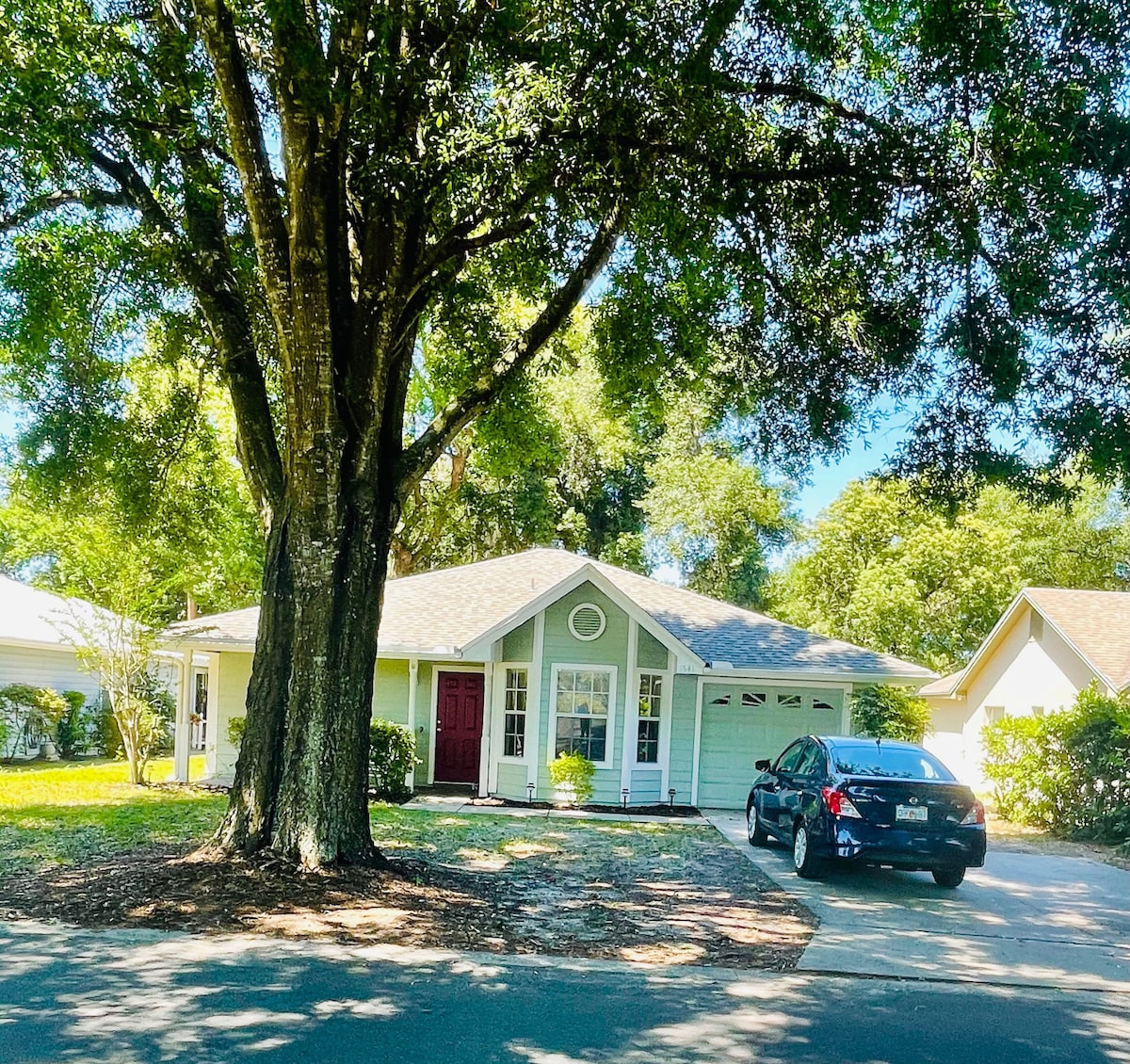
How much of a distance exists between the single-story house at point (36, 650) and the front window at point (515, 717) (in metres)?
9.80

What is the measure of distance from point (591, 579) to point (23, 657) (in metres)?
15.4

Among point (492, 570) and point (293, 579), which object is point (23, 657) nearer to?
point (492, 570)

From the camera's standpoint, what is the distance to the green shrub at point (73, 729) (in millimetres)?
26281


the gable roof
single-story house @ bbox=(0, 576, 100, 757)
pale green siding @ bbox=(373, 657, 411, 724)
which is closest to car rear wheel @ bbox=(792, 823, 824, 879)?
pale green siding @ bbox=(373, 657, 411, 724)

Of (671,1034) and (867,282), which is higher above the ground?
(867,282)

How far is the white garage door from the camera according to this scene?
20.0 metres

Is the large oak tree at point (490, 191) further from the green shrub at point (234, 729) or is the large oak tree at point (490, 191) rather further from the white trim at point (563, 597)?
the green shrub at point (234, 729)

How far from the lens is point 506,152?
938 cm

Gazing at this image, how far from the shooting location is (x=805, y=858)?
465 inches

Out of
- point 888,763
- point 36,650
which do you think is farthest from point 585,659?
Result: point 36,650

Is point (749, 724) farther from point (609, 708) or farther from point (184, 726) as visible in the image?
point (184, 726)

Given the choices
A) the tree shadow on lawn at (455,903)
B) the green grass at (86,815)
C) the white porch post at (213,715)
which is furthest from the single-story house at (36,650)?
the tree shadow on lawn at (455,903)

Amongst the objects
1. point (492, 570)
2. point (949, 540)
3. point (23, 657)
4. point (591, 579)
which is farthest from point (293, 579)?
point (949, 540)

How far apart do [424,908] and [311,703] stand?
2.11m
